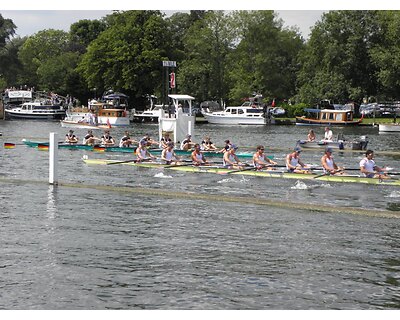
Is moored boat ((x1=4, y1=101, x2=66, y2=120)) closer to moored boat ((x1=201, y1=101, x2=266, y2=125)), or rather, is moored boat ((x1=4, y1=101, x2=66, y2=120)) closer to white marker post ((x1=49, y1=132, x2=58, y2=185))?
moored boat ((x1=201, y1=101, x2=266, y2=125))

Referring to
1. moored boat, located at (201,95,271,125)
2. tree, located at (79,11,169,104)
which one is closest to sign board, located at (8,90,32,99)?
tree, located at (79,11,169,104)

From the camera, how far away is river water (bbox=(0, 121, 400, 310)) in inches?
625

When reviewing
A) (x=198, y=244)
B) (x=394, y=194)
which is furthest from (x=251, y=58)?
(x=198, y=244)

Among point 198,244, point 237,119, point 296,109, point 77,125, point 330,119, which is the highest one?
point 296,109

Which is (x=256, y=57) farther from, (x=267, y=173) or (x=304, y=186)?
(x=304, y=186)

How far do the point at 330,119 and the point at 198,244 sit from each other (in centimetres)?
7107

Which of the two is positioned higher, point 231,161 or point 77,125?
point 77,125

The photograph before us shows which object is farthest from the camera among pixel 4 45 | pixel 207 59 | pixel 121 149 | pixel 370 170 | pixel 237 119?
pixel 4 45

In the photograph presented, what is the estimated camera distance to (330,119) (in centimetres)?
8931

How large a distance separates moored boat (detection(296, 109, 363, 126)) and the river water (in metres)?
56.2

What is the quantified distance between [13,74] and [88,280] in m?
125

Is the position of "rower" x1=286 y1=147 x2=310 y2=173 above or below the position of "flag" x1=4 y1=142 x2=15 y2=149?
above

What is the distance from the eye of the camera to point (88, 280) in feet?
55.8
